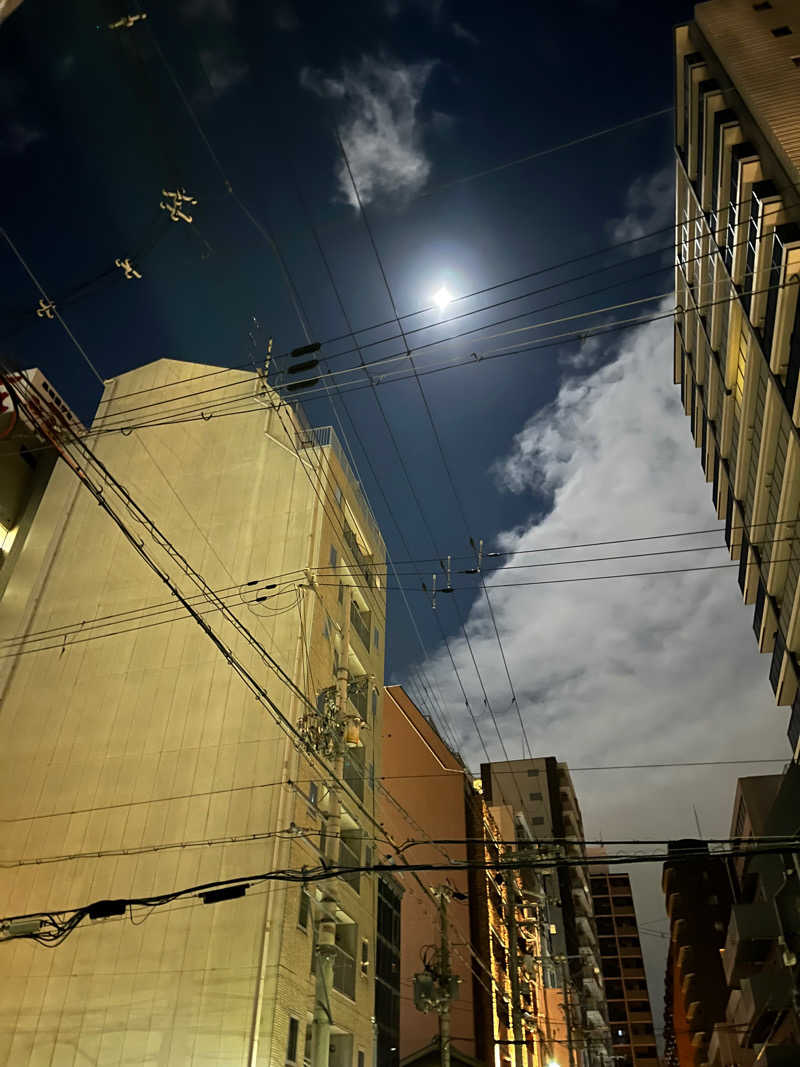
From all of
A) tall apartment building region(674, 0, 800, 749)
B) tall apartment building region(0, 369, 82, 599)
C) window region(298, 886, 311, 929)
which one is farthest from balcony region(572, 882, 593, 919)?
tall apartment building region(0, 369, 82, 599)

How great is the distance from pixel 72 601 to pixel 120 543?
2.91 metres

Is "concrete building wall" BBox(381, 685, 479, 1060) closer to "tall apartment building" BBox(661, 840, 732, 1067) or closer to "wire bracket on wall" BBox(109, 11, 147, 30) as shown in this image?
"wire bracket on wall" BBox(109, 11, 147, 30)

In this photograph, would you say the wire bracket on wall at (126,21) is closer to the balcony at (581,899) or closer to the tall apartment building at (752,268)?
the tall apartment building at (752,268)

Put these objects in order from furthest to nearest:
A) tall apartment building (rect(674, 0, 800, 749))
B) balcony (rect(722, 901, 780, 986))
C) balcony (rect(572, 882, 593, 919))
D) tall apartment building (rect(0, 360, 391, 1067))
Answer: balcony (rect(572, 882, 593, 919))
balcony (rect(722, 901, 780, 986))
tall apartment building (rect(674, 0, 800, 749))
tall apartment building (rect(0, 360, 391, 1067))

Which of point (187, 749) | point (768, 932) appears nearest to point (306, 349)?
point (187, 749)

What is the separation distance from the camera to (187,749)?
2309 cm

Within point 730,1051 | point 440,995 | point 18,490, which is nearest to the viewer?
point 440,995

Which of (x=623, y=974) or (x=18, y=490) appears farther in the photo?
(x=623, y=974)

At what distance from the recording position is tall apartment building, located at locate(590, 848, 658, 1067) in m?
103

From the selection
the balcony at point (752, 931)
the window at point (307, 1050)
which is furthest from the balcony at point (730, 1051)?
the window at point (307, 1050)

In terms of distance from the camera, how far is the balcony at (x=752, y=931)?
37594mm

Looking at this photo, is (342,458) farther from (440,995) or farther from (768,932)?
(768,932)

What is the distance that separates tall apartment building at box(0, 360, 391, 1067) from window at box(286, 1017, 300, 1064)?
0.08 metres

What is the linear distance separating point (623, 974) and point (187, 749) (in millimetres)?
109955
